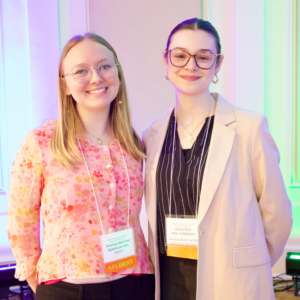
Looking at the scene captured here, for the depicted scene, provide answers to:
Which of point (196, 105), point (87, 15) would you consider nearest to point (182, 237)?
point (196, 105)

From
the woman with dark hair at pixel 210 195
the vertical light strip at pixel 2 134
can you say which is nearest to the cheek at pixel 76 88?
the woman with dark hair at pixel 210 195

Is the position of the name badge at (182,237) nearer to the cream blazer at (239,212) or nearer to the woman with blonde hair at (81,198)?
the cream blazer at (239,212)

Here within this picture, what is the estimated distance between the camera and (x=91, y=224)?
1.40 metres

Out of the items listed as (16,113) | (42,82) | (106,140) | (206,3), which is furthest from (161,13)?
(106,140)

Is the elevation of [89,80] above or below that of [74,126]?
above

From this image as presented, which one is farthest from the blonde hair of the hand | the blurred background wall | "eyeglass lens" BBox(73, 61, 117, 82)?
the blurred background wall

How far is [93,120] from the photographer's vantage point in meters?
1.63

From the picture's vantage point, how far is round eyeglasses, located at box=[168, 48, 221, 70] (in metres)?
1.56

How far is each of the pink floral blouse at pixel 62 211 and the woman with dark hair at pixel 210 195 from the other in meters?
0.17

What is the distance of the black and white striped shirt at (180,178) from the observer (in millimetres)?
1502

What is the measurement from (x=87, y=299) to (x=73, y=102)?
3.12ft

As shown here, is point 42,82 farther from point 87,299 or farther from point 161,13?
point 87,299

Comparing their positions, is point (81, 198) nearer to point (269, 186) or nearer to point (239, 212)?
point (239, 212)

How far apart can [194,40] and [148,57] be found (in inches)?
53.3
